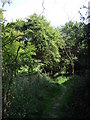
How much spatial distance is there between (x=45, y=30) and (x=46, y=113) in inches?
474

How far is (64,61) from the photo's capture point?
25844mm

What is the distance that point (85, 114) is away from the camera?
5156mm

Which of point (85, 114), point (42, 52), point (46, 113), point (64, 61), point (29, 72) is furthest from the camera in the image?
point (64, 61)

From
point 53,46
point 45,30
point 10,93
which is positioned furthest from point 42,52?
point 10,93

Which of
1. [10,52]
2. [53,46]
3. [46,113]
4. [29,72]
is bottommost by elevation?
[46,113]

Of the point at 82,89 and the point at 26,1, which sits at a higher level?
the point at 26,1

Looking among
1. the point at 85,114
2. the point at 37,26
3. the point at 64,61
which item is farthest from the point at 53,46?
the point at 85,114

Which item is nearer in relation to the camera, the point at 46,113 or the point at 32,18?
the point at 46,113

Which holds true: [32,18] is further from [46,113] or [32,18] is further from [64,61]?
[46,113]

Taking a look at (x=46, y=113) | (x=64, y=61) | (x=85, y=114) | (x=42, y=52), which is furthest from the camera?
(x=64, y=61)

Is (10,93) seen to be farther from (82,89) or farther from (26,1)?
(26,1)

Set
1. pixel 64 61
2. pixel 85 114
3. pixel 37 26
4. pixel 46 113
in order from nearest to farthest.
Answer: pixel 85 114
pixel 46 113
pixel 37 26
pixel 64 61

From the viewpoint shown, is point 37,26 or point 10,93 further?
point 37,26

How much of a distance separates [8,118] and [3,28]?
3140mm
